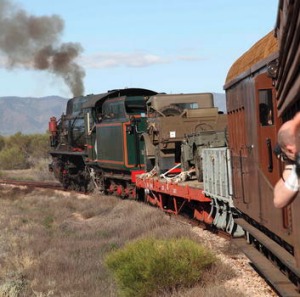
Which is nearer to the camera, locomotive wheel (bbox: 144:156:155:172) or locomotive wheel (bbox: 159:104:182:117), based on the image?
locomotive wheel (bbox: 159:104:182:117)

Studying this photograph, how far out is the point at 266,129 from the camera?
21.1 ft

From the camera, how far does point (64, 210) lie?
71.4 feet

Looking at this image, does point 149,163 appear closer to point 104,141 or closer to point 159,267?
point 104,141

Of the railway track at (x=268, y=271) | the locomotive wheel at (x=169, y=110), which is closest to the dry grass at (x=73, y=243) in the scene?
the railway track at (x=268, y=271)

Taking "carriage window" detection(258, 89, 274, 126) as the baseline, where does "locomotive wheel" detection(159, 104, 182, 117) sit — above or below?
above

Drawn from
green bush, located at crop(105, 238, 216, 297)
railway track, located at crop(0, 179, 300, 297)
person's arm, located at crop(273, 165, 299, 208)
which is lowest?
green bush, located at crop(105, 238, 216, 297)

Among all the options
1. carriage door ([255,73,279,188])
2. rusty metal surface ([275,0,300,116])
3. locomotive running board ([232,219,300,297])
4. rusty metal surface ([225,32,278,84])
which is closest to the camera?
rusty metal surface ([275,0,300,116])

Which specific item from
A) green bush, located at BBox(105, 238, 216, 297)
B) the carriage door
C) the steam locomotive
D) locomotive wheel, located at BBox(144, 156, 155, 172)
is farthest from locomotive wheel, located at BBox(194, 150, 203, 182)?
the carriage door

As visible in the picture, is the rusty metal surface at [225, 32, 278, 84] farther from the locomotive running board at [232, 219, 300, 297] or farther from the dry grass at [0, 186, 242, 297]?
the dry grass at [0, 186, 242, 297]

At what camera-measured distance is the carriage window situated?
6.42m

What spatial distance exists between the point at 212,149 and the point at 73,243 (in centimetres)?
383

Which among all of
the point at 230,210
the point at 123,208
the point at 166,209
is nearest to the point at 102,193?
the point at 123,208

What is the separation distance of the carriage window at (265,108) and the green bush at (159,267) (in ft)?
9.05

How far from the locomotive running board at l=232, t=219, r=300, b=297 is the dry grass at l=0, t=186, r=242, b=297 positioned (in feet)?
1.50
